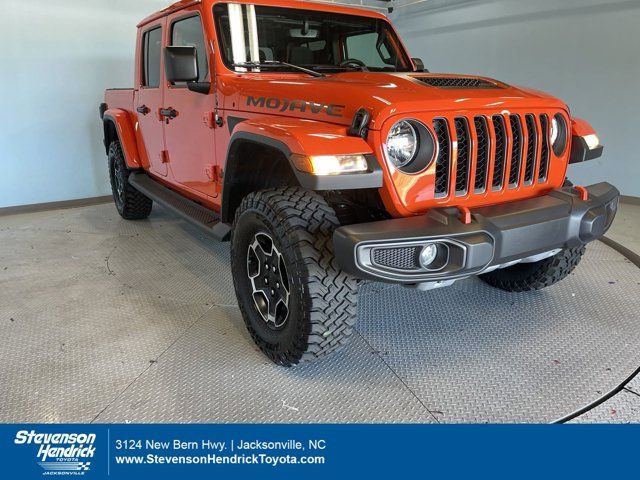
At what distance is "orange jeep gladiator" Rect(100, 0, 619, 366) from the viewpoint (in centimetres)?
170

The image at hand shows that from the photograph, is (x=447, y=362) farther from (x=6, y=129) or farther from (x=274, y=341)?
(x=6, y=129)

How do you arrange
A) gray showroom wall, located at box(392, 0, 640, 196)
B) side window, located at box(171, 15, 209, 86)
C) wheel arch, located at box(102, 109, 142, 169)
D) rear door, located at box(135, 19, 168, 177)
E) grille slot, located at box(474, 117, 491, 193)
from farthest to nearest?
gray showroom wall, located at box(392, 0, 640, 196) → wheel arch, located at box(102, 109, 142, 169) → rear door, located at box(135, 19, 168, 177) → side window, located at box(171, 15, 209, 86) → grille slot, located at box(474, 117, 491, 193)

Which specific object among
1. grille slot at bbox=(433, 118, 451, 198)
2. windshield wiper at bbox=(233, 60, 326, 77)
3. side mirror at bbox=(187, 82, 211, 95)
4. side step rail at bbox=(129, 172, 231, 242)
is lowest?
side step rail at bbox=(129, 172, 231, 242)

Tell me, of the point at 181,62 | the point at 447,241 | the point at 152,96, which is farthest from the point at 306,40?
the point at 447,241

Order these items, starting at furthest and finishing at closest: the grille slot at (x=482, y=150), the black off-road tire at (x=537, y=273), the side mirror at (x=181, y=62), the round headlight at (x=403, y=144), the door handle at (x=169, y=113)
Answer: the door handle at (x=169, y=113)
the black off-road tire at (x=537, y=273)
the side mirror at (x=181, y=62)
the grille slot at (x=482, y=150)
the round headlight at (x=403, y=144)

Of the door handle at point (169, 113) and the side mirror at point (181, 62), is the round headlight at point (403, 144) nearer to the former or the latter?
the side mirror at point (181, 62)

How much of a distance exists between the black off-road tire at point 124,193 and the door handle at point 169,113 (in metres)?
1.17

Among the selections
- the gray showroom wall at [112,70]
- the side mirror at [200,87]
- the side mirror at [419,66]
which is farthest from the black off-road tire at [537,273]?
the gray showroom wall at [112,70]

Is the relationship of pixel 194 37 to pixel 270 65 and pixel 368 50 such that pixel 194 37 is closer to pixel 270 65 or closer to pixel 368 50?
pixel 270 65

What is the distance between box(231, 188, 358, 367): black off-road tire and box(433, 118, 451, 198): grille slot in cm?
43

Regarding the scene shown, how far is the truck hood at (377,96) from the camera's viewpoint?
1828 mm

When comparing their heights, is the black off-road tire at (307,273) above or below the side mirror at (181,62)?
below
